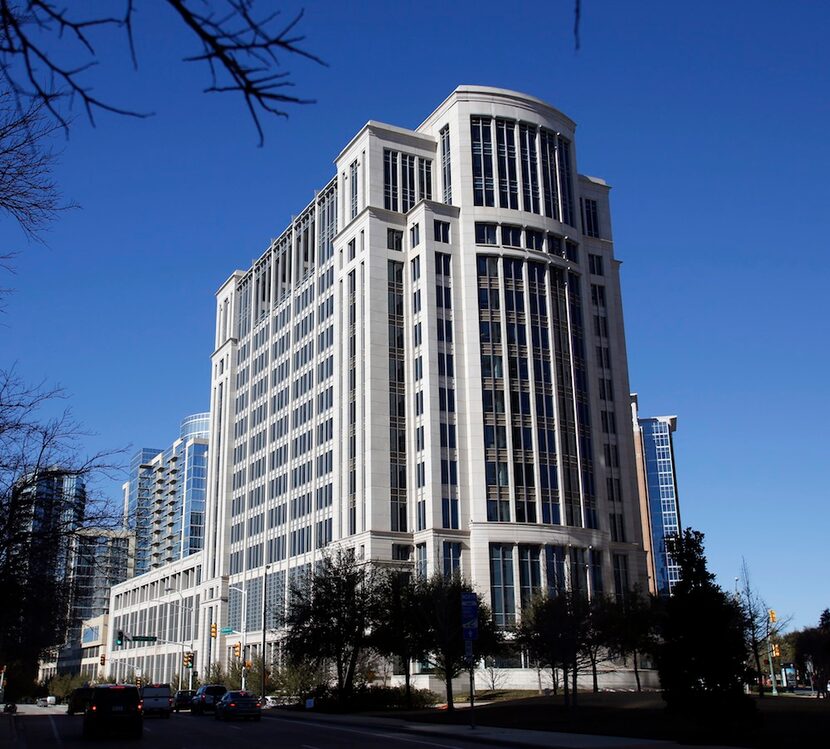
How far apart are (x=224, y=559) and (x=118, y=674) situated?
179 ft

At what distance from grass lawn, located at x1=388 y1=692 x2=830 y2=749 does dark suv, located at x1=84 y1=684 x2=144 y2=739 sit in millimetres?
12597

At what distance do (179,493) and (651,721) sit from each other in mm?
164239

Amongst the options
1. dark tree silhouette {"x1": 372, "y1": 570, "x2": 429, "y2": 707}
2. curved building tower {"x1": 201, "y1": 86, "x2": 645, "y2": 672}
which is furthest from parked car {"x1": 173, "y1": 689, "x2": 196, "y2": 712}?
dark tree silhouette {"x1": 372, "y1": 570, "x2": 429, "y2": 707}

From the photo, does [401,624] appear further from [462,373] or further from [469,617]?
[462,373]

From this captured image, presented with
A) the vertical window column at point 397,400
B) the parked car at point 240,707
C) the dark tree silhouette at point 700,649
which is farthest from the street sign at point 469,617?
the vertical window column at point 397,400

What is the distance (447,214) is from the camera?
78250 millimetres

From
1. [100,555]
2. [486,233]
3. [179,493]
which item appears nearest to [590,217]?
[486,233]

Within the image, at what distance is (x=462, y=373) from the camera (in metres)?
74.6

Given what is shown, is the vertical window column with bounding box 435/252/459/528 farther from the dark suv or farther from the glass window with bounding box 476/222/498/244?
the dark suv

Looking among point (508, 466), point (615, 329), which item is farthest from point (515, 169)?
point (508, 466)

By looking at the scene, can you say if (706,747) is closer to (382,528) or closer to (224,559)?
(382,528)

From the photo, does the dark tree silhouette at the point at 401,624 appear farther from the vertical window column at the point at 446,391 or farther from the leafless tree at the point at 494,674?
the vertical window column at the point at 446,391

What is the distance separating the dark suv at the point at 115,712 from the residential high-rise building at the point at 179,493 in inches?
5398

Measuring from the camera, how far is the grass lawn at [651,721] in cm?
2209
